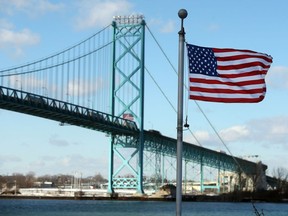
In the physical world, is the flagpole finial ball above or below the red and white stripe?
above

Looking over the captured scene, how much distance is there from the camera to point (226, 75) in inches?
384

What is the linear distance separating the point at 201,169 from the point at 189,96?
94.2 m

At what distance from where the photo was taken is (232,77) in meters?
9.74

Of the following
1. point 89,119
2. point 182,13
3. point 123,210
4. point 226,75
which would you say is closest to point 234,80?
point 226,75

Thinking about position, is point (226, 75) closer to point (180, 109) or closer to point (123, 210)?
point (180, 109)

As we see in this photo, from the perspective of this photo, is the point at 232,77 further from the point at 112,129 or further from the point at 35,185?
the point at 35,185

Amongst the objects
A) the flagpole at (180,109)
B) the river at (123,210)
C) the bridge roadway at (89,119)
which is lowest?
the river at (123,210)

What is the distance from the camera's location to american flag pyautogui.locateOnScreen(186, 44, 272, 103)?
961 centimetres

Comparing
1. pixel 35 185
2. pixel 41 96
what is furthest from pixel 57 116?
pixel 35 185

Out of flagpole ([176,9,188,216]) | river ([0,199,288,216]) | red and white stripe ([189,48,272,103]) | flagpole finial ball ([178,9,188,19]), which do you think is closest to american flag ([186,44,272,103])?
red and white stripe ([189,48,272,103])

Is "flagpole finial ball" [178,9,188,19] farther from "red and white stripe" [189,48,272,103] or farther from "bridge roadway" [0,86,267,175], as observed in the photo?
"bridge roadway" [0,86,267,175]

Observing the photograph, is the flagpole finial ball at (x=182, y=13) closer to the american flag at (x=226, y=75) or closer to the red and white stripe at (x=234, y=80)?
the american flag at (x=226, y=75)

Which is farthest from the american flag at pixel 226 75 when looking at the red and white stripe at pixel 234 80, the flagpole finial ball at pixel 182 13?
the flagpole finial ball at pixel 182 13

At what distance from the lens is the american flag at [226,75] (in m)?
9.61
